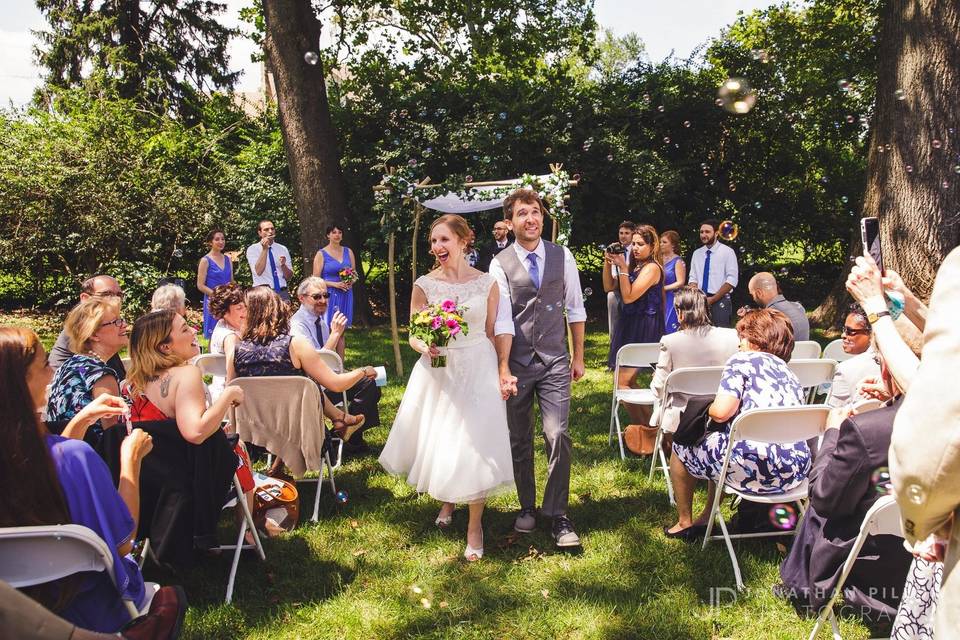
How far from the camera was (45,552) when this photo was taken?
214 centimetres

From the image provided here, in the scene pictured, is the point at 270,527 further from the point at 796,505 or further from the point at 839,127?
the point at 839,127

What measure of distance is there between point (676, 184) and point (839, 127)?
14.3 feet

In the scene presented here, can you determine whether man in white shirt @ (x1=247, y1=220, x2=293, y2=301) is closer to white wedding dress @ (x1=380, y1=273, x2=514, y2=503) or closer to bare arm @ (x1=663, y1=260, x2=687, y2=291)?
bare arm @ (x1=663, y1=260, x2=687, y2=291)

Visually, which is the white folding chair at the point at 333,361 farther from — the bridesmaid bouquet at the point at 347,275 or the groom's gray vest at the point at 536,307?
the bridesmaid bouquet at the point at 347,275

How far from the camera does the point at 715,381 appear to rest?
15.9ft

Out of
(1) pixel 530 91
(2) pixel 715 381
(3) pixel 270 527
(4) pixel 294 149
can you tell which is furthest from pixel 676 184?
(3) pixel 270 527

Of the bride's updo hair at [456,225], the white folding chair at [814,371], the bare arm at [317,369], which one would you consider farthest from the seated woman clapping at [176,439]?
the white folding chair at [814,371]

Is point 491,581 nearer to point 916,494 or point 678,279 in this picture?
point 916,494

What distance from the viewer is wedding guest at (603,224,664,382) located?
7105 millimetres

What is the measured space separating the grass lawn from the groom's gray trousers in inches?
12.7

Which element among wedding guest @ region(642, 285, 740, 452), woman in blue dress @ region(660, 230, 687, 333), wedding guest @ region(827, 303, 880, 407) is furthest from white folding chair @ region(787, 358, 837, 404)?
woman in blue dress @ region(660, 230, 687, 333)

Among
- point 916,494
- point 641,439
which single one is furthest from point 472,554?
point 916,494

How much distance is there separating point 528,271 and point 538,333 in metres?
0.40

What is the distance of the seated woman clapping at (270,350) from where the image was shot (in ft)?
15.3
